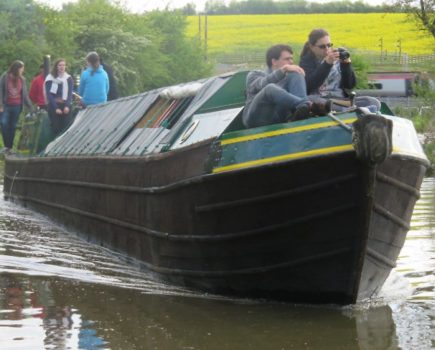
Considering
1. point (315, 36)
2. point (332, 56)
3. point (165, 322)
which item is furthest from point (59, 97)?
point (165, 322)

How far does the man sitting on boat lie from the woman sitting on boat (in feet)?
0.92

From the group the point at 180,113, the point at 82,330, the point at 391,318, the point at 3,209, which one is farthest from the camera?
the point at 3,209

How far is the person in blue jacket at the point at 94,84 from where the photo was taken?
17.2m

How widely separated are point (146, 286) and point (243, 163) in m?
1.66

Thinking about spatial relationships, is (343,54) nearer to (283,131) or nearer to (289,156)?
(283,131)

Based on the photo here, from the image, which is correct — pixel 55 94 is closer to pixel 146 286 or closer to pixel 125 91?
pixel 146 286

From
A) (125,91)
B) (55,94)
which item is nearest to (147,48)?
(125,91)

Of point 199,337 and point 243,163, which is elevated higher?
point 243,163

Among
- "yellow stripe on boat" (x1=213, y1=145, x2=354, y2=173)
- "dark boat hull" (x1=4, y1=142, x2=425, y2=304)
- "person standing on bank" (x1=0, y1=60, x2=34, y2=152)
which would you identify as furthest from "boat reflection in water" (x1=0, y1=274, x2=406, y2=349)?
"person standing on bank" (x1=0, y1=60, x2=34, y2=152)

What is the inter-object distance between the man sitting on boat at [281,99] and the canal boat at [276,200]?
0.23 m

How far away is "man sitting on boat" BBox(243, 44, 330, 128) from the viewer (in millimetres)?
8391

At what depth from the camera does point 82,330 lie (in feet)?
24.1

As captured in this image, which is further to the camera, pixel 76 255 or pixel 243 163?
pixel 76 255

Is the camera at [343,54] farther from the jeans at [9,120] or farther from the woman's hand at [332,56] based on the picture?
the jeans at [9,120]
